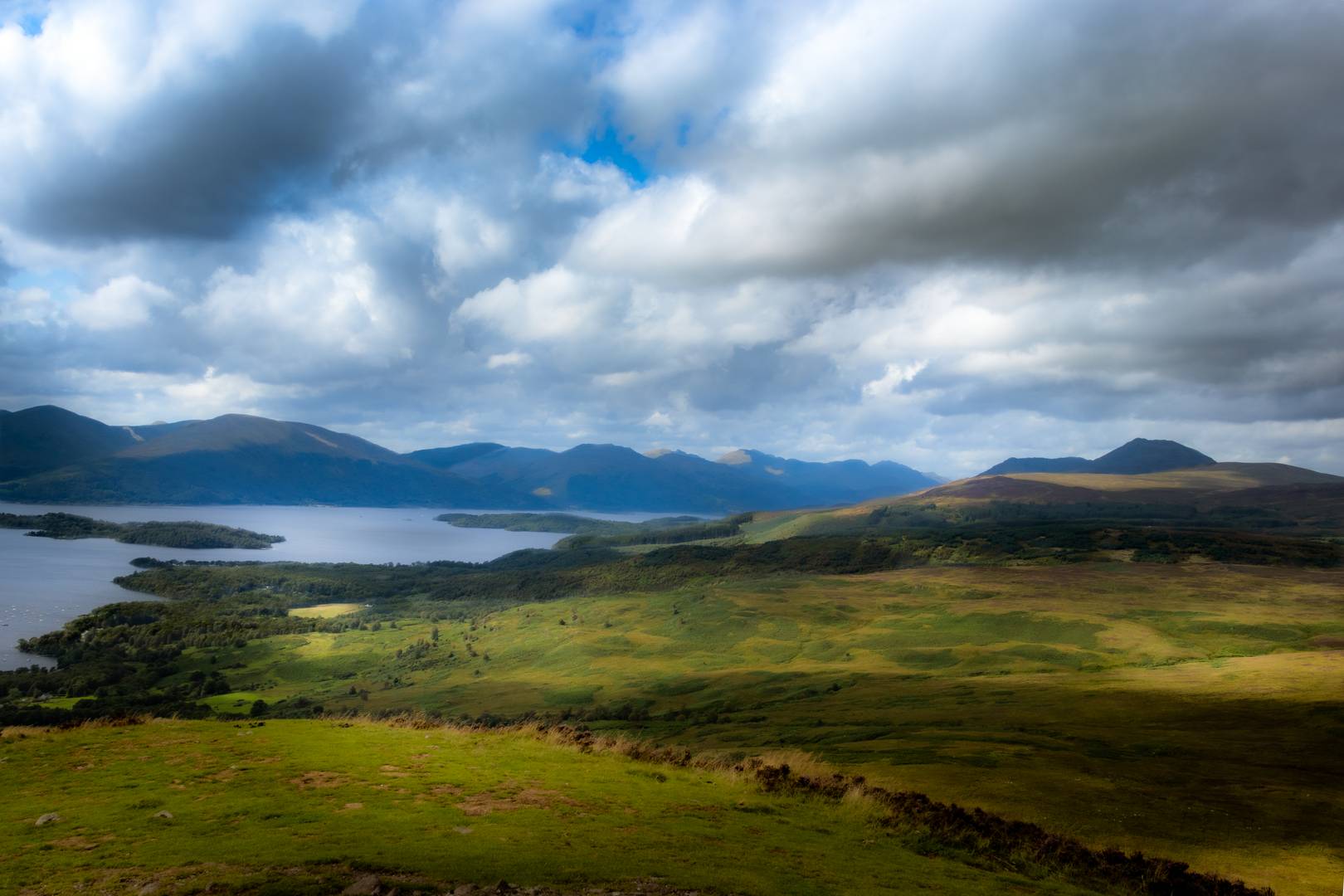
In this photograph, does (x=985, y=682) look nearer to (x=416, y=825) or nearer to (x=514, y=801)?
(x=514, y=801)

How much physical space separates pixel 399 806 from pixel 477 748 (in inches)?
346

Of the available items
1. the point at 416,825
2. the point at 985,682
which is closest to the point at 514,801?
the point at 416,825

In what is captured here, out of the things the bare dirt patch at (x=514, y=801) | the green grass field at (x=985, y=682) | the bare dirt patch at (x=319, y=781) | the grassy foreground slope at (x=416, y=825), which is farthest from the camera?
the green grass field at (x=985, y=682)

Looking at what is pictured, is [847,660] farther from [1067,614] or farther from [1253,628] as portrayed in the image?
[1253,628]

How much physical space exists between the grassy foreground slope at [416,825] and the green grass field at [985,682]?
879 cm

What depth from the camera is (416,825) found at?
58.0 feet

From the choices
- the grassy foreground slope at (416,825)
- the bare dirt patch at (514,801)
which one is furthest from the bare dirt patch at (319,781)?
the bare dirt patch at (514,801)

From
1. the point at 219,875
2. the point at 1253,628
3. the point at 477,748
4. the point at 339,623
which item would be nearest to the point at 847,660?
the point at 1253,628

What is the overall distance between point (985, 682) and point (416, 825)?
63.9 m

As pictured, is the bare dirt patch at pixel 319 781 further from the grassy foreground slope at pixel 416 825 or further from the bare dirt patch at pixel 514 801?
the bare dirt patch at pixel 514 801

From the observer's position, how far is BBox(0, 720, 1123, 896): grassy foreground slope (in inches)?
573

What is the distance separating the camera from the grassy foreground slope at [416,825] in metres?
14.6

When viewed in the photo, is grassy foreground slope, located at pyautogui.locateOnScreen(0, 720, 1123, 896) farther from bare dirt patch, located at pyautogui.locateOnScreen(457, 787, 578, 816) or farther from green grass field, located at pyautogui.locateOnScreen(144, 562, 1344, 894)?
green grass field, located at pyautogui.locateOnScreen(144, 562, 1344, 894)

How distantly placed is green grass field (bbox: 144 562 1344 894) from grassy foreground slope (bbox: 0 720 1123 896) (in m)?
8.79
